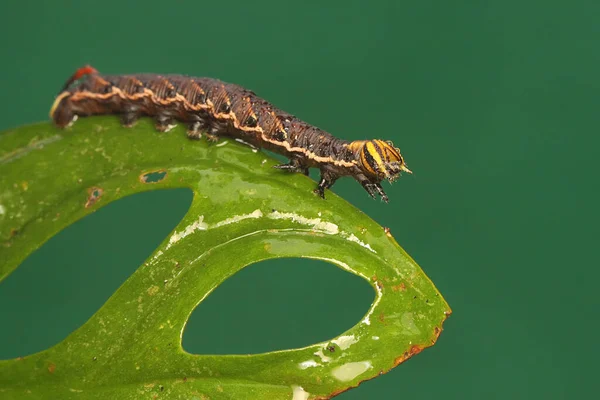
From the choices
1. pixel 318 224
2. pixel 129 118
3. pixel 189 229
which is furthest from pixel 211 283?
pixel 129 118

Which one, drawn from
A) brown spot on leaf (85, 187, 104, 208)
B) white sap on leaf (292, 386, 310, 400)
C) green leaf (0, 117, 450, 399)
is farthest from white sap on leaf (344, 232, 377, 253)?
brown spot on leaf (85, 187, 104, 208)

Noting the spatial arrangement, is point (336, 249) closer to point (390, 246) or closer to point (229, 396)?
point (390, 246)

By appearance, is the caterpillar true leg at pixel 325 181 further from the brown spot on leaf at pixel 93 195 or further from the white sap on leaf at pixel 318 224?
the brown spot on leaf at pixel 93 195

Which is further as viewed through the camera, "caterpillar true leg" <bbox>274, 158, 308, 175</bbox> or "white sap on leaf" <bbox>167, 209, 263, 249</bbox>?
"caterpillar true leg" <bbox>274, 158, 308, 175</bbox>

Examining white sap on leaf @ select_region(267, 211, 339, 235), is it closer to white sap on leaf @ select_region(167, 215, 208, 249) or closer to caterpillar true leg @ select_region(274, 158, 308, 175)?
caterpillar true leg @ select_region(274, 158, 308, 175)

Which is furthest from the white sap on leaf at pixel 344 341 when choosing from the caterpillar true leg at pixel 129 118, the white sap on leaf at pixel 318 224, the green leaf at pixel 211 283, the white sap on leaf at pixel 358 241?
the caterpillar true leg at pixel 129 118

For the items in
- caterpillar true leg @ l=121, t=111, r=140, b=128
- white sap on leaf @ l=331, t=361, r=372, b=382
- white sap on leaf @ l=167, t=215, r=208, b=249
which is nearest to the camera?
white sap on leaf @ l=331, t=361, r=372, b=382

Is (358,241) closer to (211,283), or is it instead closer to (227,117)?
(211,283)

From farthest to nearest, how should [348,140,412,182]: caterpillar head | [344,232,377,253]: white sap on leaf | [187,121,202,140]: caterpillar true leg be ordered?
[187,121,202,140]: caterpillar true leg, [348,140,412,182]: caterpillar head, [344,232,377,253]: white sap on leaf
